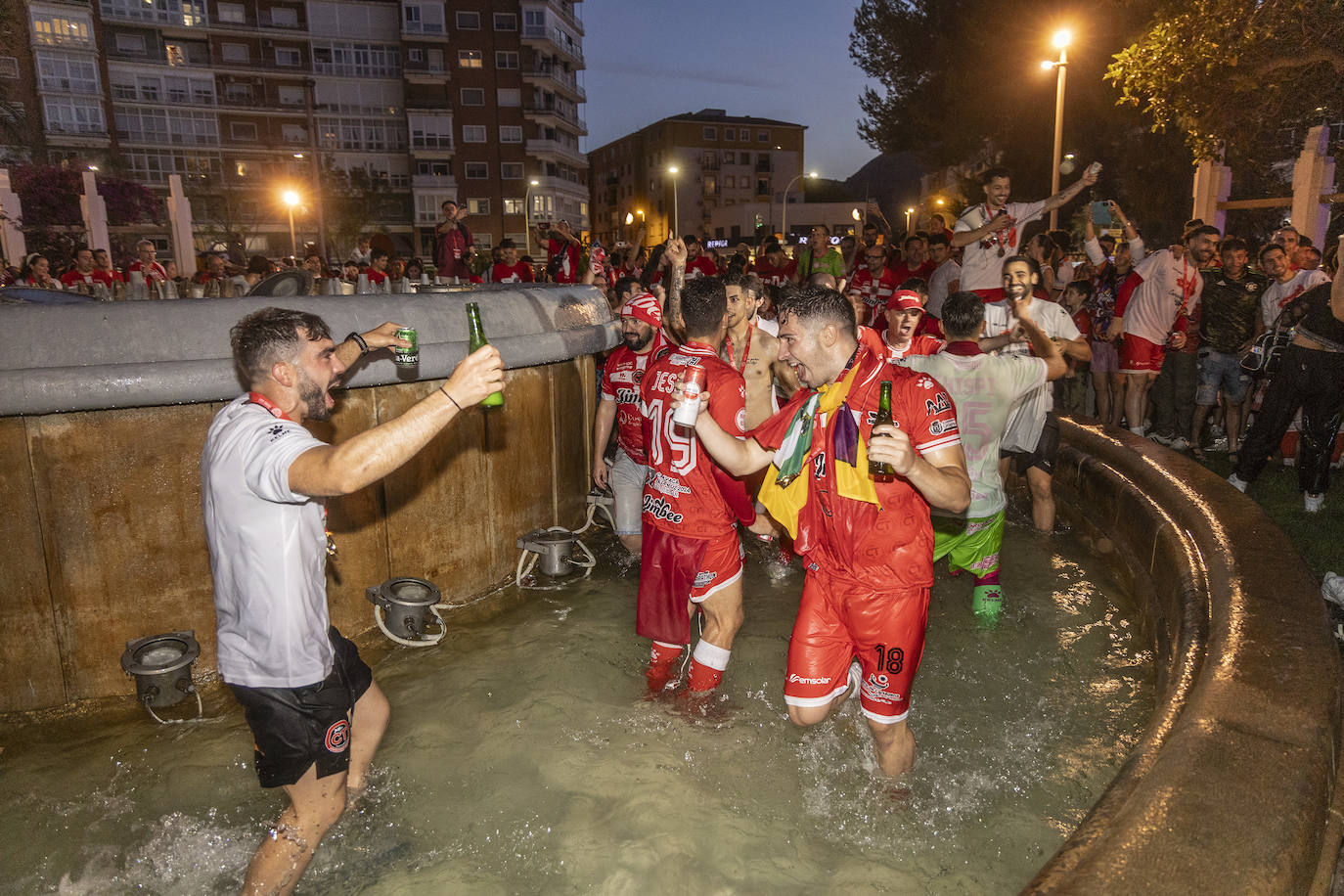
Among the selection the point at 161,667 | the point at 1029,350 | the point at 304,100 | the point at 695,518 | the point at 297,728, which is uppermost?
the point at 304,100

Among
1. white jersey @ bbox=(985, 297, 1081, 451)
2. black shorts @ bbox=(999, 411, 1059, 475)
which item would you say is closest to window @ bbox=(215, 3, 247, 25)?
white jersey @ bbox=(985, 297, 1081, 451)

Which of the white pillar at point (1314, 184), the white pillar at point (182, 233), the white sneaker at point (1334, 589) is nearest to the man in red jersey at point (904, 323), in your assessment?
the white sneaker at point (1334, 589)

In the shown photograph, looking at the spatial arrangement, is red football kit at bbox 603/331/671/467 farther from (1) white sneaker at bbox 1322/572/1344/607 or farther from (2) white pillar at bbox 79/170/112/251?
(2) white pillar at bbox 79/170/112/251

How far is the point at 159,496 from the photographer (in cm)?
448

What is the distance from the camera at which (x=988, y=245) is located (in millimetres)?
8281

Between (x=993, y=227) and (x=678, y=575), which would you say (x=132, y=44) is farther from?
(x=678, y=575)

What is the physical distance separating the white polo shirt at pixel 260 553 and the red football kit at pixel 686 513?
1.90 metres

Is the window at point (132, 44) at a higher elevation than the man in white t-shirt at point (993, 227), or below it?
higher

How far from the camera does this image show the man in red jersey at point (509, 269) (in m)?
12.9

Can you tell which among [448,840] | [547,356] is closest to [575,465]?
[547,356]

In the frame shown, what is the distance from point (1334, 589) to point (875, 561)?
298 cm

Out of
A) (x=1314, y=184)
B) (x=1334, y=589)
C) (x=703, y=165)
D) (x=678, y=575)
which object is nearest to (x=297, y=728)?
(x=678, y=575)

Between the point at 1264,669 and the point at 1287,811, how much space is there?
3.37 ft

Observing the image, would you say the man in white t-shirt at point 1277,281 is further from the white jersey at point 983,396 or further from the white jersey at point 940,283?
the white jersey at point 983,396
